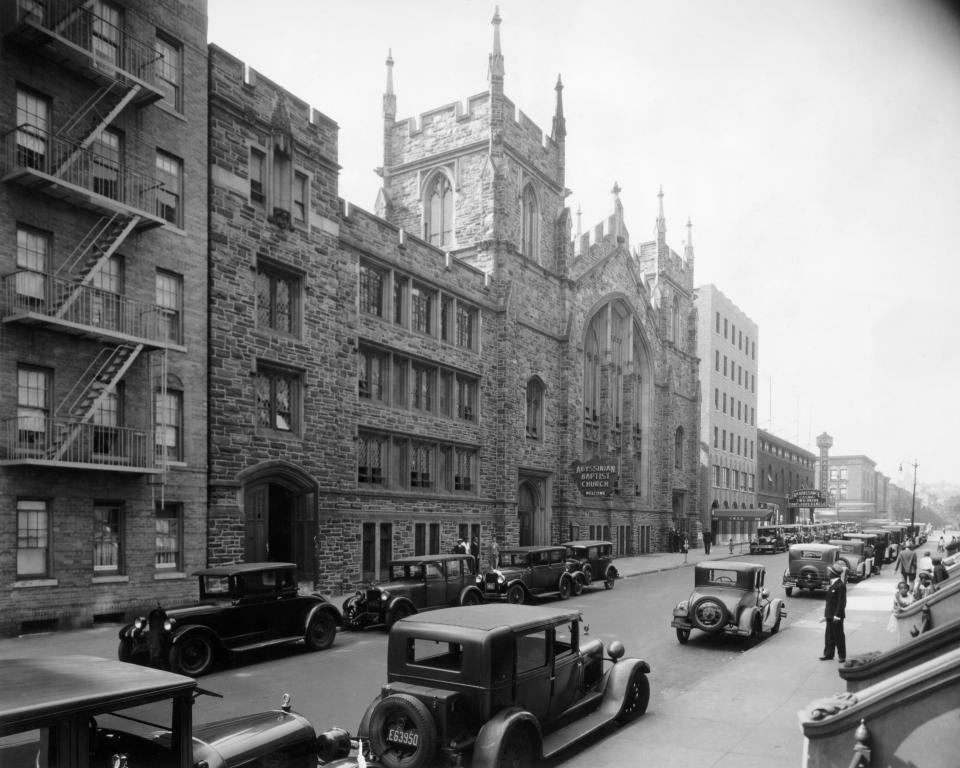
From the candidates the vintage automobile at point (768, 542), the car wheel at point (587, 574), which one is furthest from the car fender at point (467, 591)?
the vintage automobile at point (768, 542)

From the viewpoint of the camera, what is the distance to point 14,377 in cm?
1570

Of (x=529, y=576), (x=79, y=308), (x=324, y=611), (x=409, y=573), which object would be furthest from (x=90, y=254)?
(x=529, y=576)

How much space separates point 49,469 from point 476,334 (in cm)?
1804

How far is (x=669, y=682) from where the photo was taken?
492 inches

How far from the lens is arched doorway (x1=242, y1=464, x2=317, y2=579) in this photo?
846 inches

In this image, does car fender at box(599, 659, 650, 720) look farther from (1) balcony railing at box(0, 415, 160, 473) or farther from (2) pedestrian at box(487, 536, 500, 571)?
(2) pedestrian at box(487, 536, 500, 571)

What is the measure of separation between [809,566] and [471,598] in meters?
11.3

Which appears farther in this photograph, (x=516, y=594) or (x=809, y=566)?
(x=809, y=566)

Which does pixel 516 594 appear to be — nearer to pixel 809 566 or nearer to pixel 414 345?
pixel 809 566

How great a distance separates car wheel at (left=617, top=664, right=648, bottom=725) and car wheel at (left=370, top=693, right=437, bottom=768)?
3.31 m

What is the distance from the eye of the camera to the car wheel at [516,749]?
722 centimetres

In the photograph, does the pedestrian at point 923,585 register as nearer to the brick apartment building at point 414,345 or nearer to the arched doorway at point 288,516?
the brick apartment building at point 414,345

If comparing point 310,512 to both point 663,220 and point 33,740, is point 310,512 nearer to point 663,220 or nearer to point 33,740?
point 33,740

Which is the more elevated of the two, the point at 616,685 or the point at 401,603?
the point at 616,685
